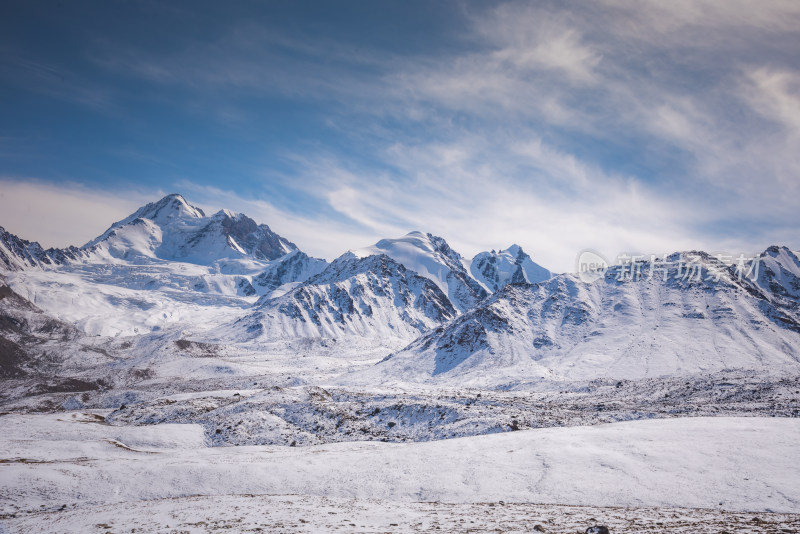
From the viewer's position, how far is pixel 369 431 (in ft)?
165

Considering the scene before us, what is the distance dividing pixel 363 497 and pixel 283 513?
763 centimetres

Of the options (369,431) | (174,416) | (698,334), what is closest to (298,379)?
(174,416)

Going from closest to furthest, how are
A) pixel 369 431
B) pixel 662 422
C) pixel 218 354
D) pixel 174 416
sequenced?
pixel 662 422 < pixel 369 431 < pixel 174 416 < pixel 218 354

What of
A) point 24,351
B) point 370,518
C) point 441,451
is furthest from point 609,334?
point 24,351

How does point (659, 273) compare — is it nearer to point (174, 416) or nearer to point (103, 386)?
point (174, 416)

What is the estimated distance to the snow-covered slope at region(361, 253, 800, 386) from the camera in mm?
110688

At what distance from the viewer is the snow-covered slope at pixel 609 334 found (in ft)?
363

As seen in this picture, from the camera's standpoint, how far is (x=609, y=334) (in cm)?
13275

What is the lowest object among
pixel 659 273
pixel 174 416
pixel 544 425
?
pixel 174 416
